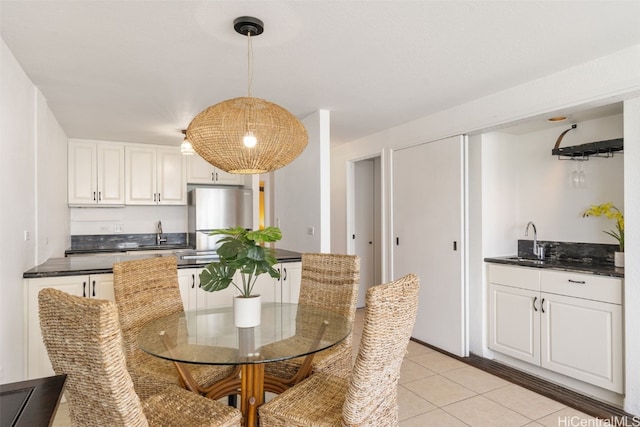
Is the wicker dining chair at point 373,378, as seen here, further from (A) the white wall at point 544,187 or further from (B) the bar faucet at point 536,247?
(B) the bar faucet at point 536,247

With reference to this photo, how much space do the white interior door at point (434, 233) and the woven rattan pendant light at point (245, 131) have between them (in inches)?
80.3

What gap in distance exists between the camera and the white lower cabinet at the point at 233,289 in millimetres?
2996

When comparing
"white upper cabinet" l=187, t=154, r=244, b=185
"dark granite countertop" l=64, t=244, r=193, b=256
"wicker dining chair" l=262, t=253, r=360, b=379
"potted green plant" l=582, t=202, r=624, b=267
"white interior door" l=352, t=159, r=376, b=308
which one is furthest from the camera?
"white upper cabinet" l=187, t=154, r=244, b=185

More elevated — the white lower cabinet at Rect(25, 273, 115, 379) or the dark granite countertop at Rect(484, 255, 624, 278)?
the dark granite countertop at Rect(484, 255, 624, 278)

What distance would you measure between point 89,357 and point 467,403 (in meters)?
2.44

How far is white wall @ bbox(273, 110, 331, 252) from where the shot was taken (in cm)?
351

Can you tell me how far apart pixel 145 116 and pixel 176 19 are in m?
2.05

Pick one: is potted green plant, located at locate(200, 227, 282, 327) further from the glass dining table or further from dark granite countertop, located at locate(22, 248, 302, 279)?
dark granite countertop, located at locate(22, 248, 302, 279)

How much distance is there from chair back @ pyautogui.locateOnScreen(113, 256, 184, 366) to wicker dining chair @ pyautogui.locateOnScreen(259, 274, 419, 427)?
97cm

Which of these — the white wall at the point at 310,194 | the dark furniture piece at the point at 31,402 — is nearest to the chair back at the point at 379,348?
the dark furniture piece at the point at 31,402

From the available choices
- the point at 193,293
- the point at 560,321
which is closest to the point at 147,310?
the point at 193,293

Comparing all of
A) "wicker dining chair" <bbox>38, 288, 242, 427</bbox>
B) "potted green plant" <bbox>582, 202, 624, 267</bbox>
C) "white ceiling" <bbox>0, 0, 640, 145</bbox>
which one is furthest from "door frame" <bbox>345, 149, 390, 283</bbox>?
"wicker dining chair" <bbox>38, 288, 242, 427</bbox>

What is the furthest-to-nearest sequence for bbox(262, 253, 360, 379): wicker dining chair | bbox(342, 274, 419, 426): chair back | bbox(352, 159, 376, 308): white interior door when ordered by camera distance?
bbox(352, 159, 376, 308): white interior door < bbox(262, 253, 360, 379): wicker dining chair < bbox(342, 274, 419, 426): chair back

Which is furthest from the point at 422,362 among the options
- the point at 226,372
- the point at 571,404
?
the point at 226,372
